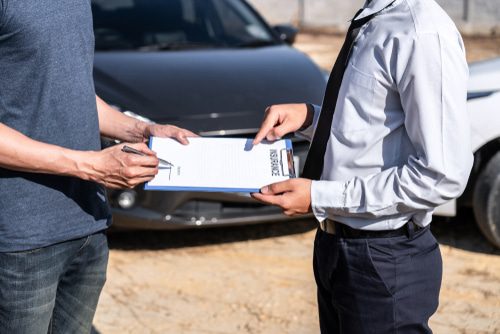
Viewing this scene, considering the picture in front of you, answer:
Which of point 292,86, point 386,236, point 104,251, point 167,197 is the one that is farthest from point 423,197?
point 292,86

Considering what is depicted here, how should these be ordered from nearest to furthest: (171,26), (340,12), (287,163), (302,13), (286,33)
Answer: (287,163) → (171,26) → (286,33) → (340,12) → (302,13)

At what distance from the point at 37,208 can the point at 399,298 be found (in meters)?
1.01

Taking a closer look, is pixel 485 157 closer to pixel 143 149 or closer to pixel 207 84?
pixel 207 84

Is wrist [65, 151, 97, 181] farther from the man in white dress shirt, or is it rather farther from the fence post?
the fence post

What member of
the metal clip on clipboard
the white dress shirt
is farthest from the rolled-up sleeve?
the metal clip on clipboard

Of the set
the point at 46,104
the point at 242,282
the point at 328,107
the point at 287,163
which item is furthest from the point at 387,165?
the point at 242,282

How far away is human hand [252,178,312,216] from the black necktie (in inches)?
4.1

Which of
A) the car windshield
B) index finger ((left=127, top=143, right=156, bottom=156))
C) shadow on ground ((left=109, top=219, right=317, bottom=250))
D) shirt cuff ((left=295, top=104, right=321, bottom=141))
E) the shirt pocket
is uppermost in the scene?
the shirt pocket

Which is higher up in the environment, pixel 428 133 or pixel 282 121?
pixel 428 133

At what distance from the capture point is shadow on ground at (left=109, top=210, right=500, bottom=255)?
18.1 ft

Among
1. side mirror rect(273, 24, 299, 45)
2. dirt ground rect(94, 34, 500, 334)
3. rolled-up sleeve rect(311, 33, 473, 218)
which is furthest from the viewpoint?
side mirror rect(273, 24, 299, 45)

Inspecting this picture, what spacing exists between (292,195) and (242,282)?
2572 mm

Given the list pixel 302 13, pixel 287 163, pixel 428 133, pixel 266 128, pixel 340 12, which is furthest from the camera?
pixel 302 13

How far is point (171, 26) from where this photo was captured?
20.7 ft
